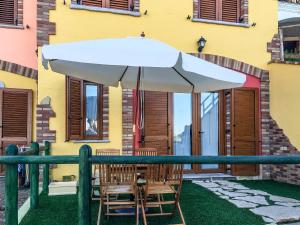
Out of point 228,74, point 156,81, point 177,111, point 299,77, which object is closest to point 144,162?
point 228,74

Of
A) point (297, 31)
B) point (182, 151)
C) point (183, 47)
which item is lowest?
point (182, 151)

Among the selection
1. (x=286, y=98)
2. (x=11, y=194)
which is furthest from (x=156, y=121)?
(x=11, y=194)

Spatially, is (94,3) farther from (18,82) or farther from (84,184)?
(84,184)

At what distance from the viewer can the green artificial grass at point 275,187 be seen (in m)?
6.32

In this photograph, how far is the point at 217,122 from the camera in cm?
806

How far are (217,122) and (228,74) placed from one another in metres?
3.55

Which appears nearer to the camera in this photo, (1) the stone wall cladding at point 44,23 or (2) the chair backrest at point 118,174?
(2) the chair backrest at point 118,174

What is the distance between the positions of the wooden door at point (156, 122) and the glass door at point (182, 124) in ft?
0.89

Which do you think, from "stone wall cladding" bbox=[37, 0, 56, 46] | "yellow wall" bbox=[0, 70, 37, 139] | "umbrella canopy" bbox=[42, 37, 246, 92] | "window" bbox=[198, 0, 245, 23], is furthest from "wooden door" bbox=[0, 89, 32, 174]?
"window" bbox=[198, 0, 245, 23]

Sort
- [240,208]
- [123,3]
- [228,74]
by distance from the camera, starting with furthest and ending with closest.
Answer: [123,3] → [240,208] → [228,74]

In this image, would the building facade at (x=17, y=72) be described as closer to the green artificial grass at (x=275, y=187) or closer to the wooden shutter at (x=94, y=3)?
the wooden shutter at (x=94, y=3)

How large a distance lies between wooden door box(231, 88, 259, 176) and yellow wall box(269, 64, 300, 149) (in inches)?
20.0

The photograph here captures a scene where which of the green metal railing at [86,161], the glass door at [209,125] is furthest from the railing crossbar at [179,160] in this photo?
the glass door at [209,125]

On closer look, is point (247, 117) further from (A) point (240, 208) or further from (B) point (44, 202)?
(B) point (44, 202)
